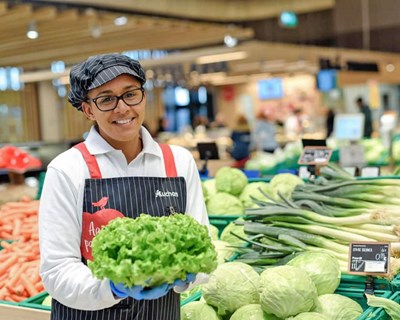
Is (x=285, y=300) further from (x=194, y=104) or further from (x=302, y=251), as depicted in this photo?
(x=194, y=104)

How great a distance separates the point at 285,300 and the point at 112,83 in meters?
0.96

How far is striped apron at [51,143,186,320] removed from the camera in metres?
1.87

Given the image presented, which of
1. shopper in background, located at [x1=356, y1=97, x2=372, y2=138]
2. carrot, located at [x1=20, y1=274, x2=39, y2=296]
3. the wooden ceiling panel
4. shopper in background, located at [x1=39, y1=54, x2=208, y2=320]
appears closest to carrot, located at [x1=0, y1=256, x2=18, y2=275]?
carrot, located at [x1=20, y1=274, x2=39, y2=296]

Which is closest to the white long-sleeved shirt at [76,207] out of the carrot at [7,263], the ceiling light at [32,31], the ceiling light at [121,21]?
the carrot at [7,263]

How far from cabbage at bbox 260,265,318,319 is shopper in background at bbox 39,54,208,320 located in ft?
1.19

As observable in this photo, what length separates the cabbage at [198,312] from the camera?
7.64 feet

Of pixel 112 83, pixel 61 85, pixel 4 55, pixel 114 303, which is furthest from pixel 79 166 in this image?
pixel 61 85

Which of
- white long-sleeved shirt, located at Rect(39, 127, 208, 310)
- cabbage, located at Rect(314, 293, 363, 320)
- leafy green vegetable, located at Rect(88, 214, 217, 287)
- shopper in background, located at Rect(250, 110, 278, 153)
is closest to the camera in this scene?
leafy green vegetable, located at Rect(88, 214, 217, 287)

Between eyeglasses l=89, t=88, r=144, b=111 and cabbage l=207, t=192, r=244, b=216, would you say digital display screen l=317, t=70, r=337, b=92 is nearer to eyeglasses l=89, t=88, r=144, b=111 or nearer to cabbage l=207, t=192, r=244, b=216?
cabbage l=207, t=192, r=244, b=216

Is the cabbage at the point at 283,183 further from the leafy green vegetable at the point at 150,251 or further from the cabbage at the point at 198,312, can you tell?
the leafy green vegetable at the point at 150,251

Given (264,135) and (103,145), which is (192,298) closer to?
(103,145)

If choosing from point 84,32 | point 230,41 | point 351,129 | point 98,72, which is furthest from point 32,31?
point 98,72

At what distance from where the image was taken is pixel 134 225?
5.33 feet

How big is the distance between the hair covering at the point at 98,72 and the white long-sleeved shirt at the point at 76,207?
0.18 metres
